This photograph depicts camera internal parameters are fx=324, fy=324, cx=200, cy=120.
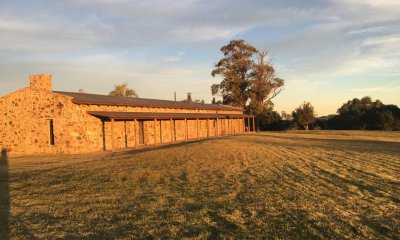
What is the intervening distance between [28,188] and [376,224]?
851 cm

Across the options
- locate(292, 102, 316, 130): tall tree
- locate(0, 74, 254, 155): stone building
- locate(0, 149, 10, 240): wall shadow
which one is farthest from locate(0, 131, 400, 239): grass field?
locate(292, 102, 316, 130): tall tree

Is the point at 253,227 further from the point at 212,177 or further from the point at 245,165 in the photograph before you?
the point at 245,165

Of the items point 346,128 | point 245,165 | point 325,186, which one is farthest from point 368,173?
→ point 346,128

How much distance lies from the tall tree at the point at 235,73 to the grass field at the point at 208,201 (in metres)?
38.6

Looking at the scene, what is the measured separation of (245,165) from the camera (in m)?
11.8

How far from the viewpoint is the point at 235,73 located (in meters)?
51.5

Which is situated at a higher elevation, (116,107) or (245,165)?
(116,107)

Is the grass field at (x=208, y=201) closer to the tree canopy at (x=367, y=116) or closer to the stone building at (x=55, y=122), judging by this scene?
the stone building at (x=55, y=122)

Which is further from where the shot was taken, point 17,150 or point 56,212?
point 17,150

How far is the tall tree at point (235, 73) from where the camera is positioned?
50188 mm

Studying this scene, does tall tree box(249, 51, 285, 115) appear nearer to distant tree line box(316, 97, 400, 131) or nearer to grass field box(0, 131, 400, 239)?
distant tree line box(316, 97, 400, 131)

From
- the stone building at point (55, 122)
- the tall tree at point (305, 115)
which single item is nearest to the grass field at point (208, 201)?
the stone building at point (55, 122)

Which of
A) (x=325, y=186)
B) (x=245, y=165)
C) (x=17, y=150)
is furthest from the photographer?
→ (x=17, y=150)

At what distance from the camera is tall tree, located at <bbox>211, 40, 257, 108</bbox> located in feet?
165
